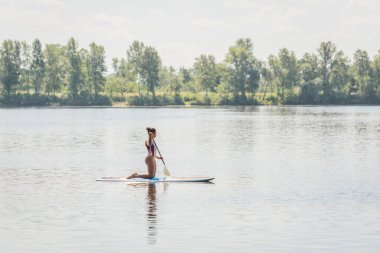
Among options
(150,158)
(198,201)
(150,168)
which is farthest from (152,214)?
(150,168)

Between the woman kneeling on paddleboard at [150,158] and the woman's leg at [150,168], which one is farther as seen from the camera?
the woman's leg at [150,168]

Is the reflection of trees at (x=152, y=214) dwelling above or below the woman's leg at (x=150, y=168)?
below

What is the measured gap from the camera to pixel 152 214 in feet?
101

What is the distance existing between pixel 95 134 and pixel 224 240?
Result: 66.0 m

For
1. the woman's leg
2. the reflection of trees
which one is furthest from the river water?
the woman's leg

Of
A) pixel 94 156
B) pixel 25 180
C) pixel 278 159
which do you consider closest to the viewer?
pixel 25 180

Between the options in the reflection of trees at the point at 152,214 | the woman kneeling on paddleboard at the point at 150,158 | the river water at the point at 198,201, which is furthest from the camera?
the woman kneeling on paddleboard at the point at 150,158

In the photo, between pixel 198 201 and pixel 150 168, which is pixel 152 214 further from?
pixel 150 168

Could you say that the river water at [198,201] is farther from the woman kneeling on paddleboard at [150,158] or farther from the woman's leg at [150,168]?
the woman kneeling on paddleboard at [150,158]

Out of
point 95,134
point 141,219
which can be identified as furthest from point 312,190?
point 95,134

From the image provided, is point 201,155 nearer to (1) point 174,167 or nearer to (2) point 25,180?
(1) point 174,167

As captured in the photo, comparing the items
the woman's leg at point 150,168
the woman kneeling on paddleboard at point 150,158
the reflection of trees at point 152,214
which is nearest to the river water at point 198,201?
the reflection of trees at point 152,214

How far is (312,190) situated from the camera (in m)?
37.6

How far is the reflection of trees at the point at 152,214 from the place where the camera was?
86.0ft
